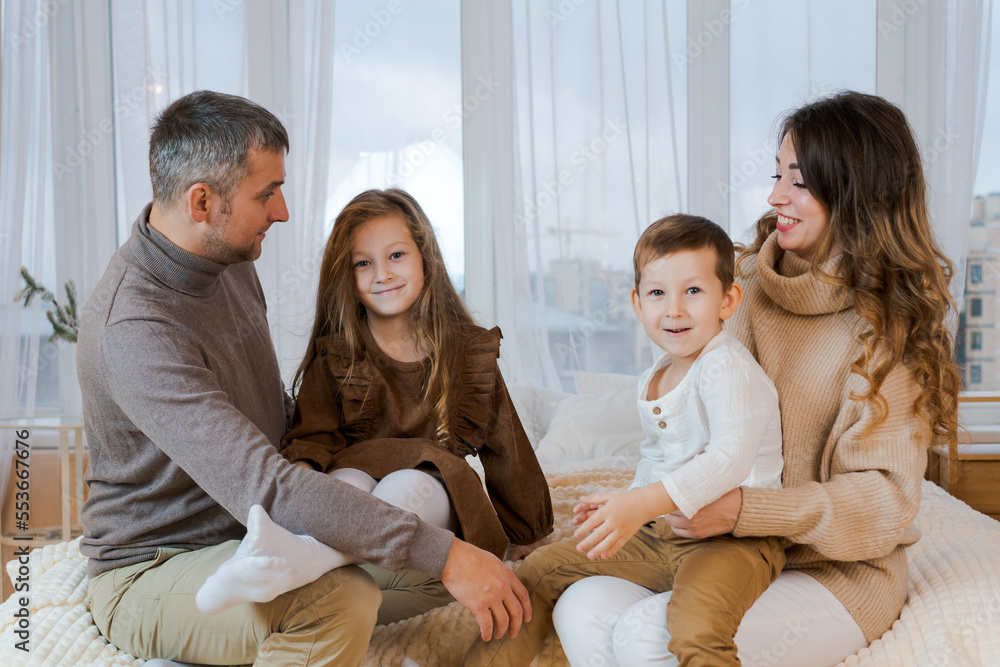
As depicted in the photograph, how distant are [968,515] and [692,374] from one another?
105 centimetres

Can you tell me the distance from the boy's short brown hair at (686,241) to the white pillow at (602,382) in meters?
1.63

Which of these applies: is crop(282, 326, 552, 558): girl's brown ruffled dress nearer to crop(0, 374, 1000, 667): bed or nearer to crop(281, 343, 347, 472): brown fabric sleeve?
crop(281, 343, 347, 472): brown fabric sleeve

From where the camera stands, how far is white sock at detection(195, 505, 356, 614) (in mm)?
1018

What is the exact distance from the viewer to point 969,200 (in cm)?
301

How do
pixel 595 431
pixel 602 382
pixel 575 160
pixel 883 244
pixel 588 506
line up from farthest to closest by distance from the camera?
pixel 575 160 → pixel 602 382 → pixel 595 431 → pixel 883 244 → pixel 588 506

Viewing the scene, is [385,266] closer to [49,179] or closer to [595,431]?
[595,431]

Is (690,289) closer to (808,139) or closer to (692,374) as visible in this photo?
(692,374)

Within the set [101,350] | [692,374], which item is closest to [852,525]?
[692,374]

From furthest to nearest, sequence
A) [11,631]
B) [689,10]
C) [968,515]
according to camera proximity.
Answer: [689,10]
[968,515]
[11,631]

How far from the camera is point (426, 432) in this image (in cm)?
157

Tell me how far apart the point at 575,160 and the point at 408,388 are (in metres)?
1.94

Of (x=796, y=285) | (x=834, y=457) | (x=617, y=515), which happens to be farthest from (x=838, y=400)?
(x=617, y=515)

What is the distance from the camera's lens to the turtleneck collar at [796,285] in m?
1.26

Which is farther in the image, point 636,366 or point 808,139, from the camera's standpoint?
point 636,366
